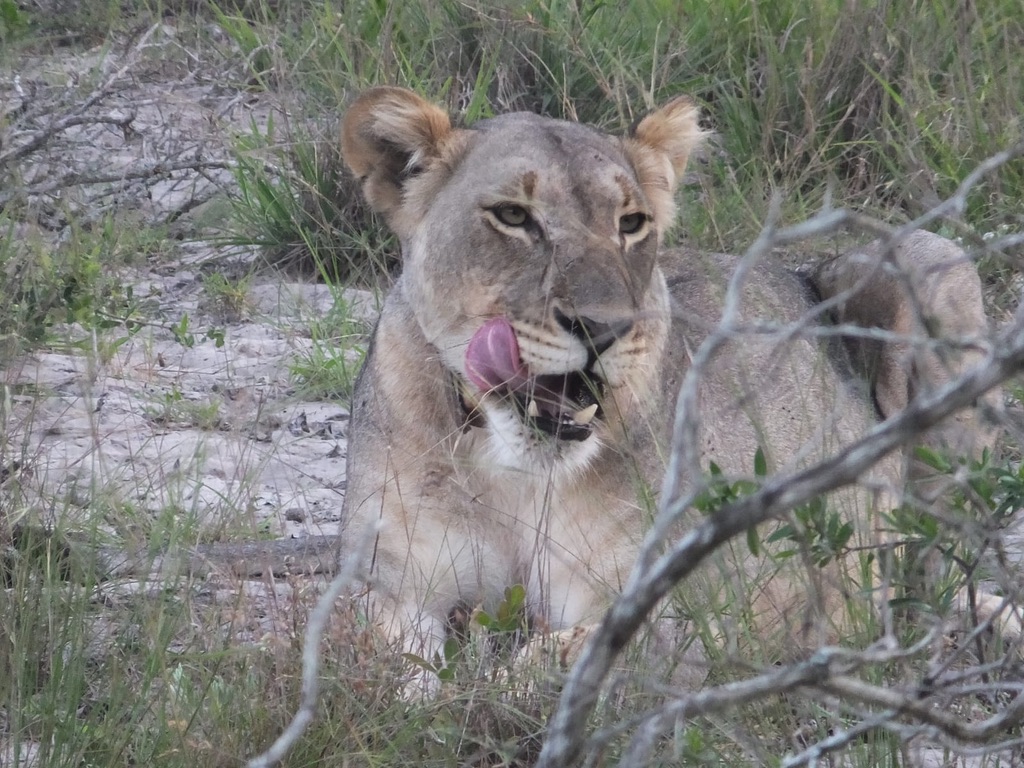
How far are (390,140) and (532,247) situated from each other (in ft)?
1.97

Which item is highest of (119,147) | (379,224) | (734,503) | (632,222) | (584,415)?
(734,503)

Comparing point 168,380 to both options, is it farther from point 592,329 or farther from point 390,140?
point 592,329

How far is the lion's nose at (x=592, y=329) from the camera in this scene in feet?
9.53

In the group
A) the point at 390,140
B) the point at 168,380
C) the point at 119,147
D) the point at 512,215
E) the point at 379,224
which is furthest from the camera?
the point at 119,147

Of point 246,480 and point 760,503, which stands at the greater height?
point 760,503

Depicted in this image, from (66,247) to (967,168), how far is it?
3.26 meters

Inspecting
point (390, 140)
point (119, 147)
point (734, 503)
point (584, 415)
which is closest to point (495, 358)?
point (584, 415)

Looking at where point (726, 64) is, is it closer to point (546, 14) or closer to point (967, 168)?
point (546, 14)

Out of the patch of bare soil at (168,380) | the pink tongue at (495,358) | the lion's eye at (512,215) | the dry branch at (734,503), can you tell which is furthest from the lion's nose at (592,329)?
the dry branch at (734,503)

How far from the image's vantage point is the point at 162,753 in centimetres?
238

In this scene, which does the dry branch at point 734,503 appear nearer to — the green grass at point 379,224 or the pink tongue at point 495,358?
the green grass at point 379,224

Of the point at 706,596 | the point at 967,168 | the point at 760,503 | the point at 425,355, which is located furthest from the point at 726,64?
the point at 760,503

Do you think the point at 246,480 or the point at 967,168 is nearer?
the point at 246,480

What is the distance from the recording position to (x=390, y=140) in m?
3.63
